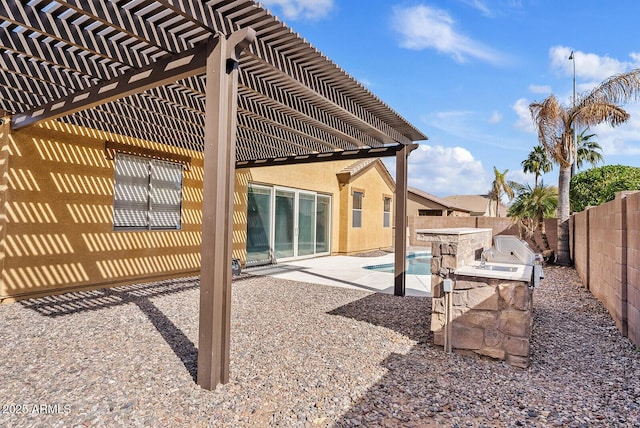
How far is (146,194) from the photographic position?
8477 mm

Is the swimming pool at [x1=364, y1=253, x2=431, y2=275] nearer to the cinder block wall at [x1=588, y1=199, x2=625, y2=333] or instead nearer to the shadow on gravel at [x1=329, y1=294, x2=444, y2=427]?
the cinder block wall at [x1=588, y1=199, x2=625, y2=333]

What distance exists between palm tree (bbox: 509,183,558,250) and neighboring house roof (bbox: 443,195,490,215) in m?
26.3

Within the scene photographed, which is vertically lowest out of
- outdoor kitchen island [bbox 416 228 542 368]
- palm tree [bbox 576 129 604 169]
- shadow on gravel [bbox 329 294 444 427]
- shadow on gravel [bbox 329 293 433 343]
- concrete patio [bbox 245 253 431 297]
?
shadow on gravel [bbox 329 294 444 427]

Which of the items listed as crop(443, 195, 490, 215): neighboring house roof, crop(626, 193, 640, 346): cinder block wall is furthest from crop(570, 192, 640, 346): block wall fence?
crop(443, 195, 490, 215): neighboring house roof

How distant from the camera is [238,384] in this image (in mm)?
3445

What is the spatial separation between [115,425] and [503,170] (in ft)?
116

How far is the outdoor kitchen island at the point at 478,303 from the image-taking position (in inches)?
159

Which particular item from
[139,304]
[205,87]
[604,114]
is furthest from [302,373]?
[604,114]

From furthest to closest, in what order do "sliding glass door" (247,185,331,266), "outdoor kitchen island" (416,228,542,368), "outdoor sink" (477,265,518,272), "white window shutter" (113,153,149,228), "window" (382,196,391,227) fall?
"window" (382,196,391,227) → "sliding glass door" (247,185,331,266) → "white window shutter" (113,153,149,228) → "outdoor sink" (477,265,518,272) → "outdoor kitchen island" (416,228,542,368)

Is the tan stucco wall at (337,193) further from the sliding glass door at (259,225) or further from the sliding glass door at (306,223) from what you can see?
the sliding glass door at (306,223)

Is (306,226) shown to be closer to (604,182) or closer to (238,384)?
(238,384)

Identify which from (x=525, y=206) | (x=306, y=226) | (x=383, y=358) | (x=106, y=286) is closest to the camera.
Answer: (x=383, y=358)

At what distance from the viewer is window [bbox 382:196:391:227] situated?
19.2 metres

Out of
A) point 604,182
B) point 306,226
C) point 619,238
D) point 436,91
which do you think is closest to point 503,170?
point 604,182
